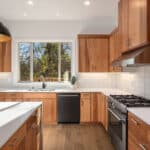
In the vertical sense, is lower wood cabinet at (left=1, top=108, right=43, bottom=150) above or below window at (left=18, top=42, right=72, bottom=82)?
below

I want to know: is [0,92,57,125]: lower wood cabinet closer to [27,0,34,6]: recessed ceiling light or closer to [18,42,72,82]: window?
[18,42,72,82]: window

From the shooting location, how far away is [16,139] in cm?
197

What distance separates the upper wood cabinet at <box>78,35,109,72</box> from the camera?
6297 millimetres

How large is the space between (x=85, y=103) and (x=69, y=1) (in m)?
2.52

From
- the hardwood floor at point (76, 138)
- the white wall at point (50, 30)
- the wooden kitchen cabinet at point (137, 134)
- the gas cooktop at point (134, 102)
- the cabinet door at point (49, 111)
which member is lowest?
the hardwood floor at point (76, 138)

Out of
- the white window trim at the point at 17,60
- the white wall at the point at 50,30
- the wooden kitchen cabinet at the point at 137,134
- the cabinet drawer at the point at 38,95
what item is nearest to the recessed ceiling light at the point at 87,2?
the white wall at the point at 50,30

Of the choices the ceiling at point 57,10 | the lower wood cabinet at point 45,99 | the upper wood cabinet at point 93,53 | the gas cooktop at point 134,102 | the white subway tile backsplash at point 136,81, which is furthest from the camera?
the upper wood cabinet at point 93,53

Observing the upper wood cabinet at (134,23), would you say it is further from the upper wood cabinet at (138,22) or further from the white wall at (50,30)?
the white wall at (50,30)

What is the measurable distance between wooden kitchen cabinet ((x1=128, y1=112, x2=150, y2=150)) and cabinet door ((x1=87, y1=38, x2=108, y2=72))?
3475 millimetres

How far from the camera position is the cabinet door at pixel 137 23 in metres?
2.80

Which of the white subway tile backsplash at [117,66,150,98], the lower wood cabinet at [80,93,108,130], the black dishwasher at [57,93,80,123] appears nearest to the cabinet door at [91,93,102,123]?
the lower wood cabinet at [80,93,108,130]

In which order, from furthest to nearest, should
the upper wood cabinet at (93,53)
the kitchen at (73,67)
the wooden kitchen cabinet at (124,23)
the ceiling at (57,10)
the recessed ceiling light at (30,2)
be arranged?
the upper wood cabinet at (93,53)
the ceiling at (57,10)
the recessed ceiling light at (30,2)
the kitchen at (73,67)
the wooden kitchen cabinet at (124,23)

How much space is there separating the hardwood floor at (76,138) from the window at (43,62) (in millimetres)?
1650

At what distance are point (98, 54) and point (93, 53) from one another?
0.14 m
